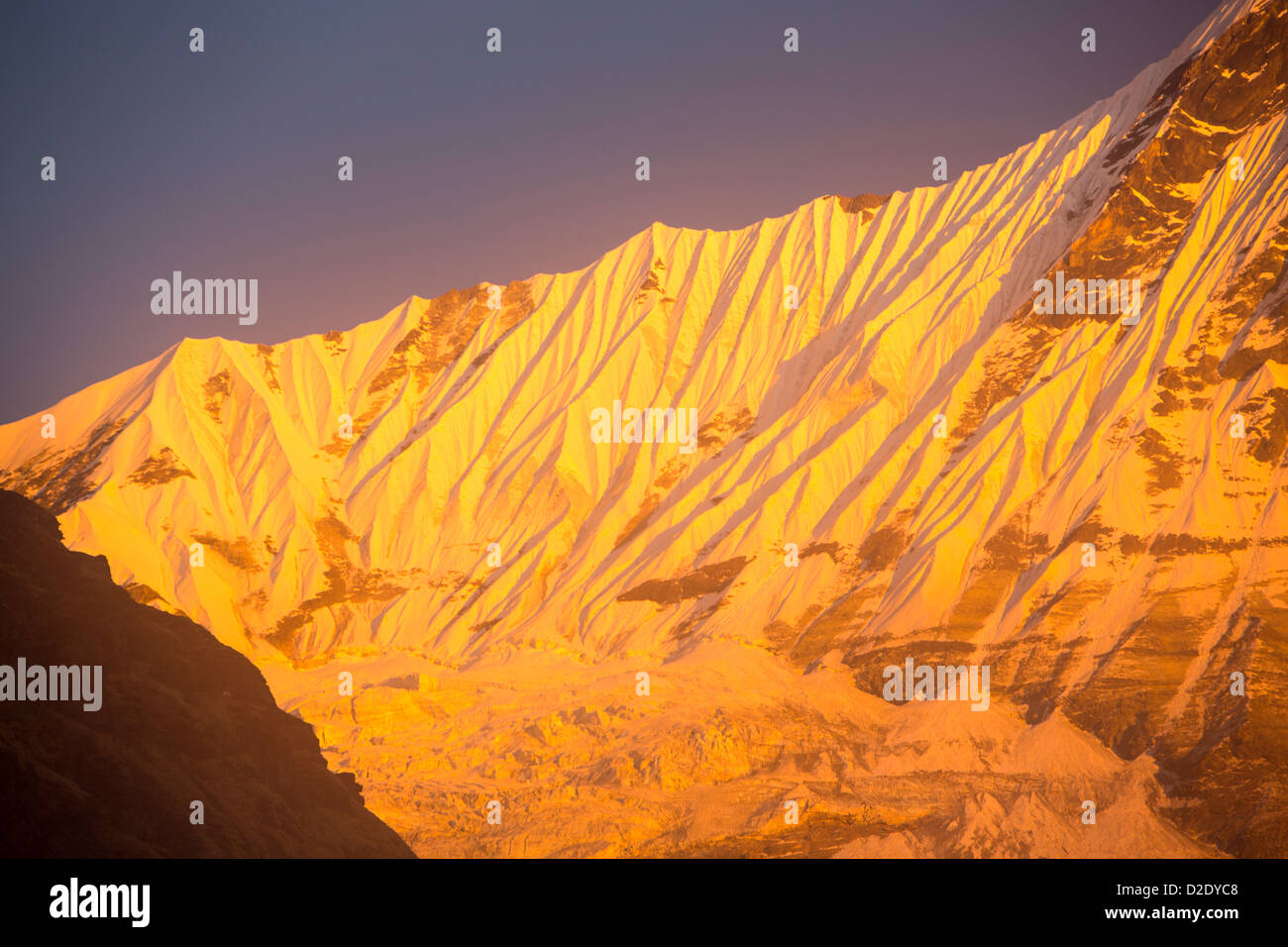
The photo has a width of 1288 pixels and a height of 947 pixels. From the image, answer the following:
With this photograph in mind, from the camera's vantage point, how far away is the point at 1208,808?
Answer: 89.4 metres

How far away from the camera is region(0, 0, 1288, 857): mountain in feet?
313

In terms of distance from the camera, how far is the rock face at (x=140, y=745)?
3384 cm

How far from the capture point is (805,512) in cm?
13750

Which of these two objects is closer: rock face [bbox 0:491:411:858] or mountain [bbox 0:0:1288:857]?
rock face [bbox 0:491:411:858]

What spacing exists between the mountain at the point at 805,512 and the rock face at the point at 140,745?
42.4 meters

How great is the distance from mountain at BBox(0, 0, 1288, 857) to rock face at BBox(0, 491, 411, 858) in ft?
139

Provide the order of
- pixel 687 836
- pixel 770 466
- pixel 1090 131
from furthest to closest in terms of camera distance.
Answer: pixel 1090 131
pixel 770 466
pixel 687 836

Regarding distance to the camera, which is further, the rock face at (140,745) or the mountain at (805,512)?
the mountain at (805,512)

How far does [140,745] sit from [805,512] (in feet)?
343

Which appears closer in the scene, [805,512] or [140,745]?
[140,745]

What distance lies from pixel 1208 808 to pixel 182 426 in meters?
130

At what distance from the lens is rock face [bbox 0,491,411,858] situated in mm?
33844
